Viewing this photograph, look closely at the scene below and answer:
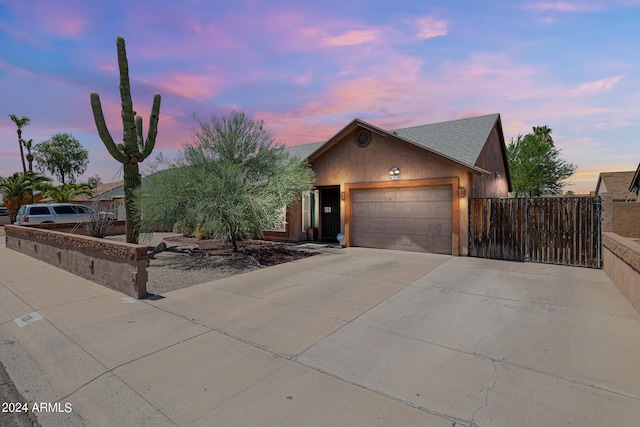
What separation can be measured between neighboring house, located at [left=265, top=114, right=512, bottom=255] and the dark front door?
49 millimetres

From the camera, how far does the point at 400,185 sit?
11.7 metres

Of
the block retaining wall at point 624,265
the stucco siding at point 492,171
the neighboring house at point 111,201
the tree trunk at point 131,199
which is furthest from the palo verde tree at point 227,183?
the block retaining wall at point 624,265

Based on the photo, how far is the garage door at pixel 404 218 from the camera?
10.9m

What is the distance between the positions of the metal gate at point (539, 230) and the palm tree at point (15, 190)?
35.8 m

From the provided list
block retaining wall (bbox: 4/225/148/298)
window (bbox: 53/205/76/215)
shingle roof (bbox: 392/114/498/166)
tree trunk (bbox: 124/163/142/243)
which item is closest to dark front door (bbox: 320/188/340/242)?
shingle roof (bbox: 392/114/498/166)

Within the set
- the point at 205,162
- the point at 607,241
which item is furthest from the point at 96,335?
the point at 607,241

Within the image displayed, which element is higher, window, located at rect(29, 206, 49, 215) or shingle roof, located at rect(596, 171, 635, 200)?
shingle roof, located at rect(596, 171, 635, 200)

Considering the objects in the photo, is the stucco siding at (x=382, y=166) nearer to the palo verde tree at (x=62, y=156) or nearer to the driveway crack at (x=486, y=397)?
the driveway crack at (x=486, y=397)

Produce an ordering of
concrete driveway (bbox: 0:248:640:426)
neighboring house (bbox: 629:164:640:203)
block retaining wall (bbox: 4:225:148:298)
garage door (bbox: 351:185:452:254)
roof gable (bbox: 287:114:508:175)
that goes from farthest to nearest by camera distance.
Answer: neighboring house (bbox: 629:164:640:203)
roof gable (bbox: 287:114:508:175)
garage door (bbox: 351:185:452:254)
block retaining wall (bbox: 4:225:148:298)
concrete driveway (bbox: 0:248:640:426)

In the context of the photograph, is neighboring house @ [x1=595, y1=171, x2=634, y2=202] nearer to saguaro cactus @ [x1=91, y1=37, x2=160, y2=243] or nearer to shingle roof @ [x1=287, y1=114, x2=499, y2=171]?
shingle roof @ [x1=287, y1=114, x2=499, y2=171]

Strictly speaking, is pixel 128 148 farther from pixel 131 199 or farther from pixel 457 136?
pixel 457 136

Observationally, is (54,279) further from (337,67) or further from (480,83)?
(480,83)

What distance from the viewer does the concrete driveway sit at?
108 inches

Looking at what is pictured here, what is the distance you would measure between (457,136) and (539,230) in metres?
5.76
